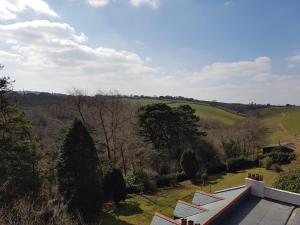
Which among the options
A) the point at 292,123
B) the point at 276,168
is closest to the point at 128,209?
the point at 276,168

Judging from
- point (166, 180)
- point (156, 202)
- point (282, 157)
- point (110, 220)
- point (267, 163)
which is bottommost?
point (156, 202)

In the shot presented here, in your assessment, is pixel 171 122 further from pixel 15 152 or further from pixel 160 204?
pixel 15 152

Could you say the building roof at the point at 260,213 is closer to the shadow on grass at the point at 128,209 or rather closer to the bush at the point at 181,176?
the shadow on grass at the point at 128,209

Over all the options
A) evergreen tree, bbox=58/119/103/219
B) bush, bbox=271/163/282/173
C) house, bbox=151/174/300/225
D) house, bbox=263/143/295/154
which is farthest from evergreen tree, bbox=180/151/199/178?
house, bbox=151/174/300/225

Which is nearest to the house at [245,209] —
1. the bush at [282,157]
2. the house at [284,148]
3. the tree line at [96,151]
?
the tree line at [96,151]

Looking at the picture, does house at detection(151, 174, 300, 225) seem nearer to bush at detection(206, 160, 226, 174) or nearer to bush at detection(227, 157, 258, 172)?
bush at detection(206, 160, 226, 174)

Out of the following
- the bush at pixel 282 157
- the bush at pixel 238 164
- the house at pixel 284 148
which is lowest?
the bush at pixel 238 164

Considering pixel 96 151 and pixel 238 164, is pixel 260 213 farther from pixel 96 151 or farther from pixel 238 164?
pixel 238 164
